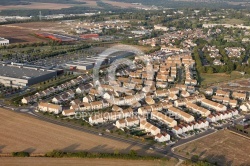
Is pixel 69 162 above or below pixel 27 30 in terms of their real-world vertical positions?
below

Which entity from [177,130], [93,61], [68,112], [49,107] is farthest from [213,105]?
[93,61]

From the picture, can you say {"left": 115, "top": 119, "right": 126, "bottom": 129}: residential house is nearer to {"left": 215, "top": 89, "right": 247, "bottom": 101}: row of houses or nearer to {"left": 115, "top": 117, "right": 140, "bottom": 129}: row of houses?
{"left": 115, "top": 117, "right": 140, "bottom": 129}: row of houses

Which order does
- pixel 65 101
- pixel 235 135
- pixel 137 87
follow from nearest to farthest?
pixel 235 135 < pixel 65 101 < pixel 137 87

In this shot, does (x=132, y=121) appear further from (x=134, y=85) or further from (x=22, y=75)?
(x=22, y=75)

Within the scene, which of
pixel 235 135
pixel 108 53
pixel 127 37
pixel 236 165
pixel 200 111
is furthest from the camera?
pixel 127 37

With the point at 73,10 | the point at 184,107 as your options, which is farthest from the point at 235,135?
the point at 73,10

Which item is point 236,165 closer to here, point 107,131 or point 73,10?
point 107,131

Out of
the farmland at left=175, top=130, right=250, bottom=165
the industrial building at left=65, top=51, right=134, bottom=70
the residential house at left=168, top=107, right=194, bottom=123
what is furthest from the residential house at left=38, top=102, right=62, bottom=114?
the industrial building at left=65, top=51, right=134, bottom=70
